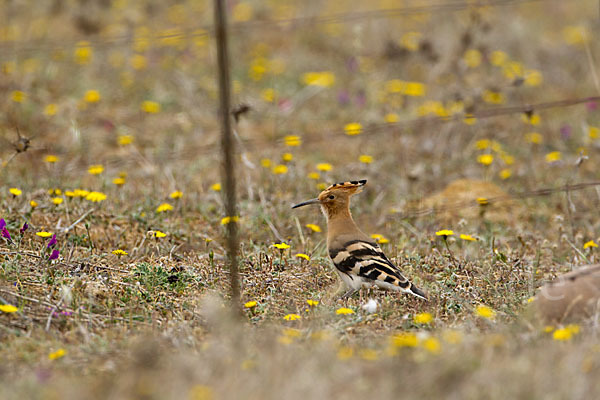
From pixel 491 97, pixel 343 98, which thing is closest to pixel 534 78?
pixel 491 97

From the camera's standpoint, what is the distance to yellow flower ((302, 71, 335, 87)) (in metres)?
8.87

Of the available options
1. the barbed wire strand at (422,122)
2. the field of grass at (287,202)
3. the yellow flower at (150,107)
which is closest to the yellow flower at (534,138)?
the field of grass at (287,202)

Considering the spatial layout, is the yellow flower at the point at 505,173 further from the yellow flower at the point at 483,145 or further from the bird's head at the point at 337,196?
the bird's head at the point at 337,196

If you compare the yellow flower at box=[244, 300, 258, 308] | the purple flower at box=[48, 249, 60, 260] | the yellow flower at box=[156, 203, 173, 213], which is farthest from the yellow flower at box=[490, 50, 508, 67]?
the purple flower at box=[48, 249, 60, 260]

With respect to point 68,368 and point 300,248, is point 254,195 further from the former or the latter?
point 68,368

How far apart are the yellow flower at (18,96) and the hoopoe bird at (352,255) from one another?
3893 mm

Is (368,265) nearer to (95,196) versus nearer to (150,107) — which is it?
(95,196)

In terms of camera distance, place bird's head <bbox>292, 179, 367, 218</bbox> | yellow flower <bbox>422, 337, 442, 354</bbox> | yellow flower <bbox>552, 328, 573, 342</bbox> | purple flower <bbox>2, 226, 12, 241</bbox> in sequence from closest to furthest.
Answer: yellow flower <bbox>422, 337, 442, 354</bbox>
yellow flower <bbox>552, 328, 573, 342</bbox>
purple flower <bbox>2, 226, 12, 241</bbox>
bird's head <bbox>292, 179, 367, 218</bbox>

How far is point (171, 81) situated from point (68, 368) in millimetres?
5889

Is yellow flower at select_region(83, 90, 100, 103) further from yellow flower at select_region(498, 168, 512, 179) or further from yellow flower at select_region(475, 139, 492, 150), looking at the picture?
yellow flower at select_region(498, 168, 512, 179)

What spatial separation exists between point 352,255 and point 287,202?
5.97 feet

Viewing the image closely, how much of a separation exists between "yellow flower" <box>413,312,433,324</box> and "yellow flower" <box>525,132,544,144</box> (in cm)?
390

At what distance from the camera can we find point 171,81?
8.95 m

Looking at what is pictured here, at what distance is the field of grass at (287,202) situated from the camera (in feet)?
10.6
